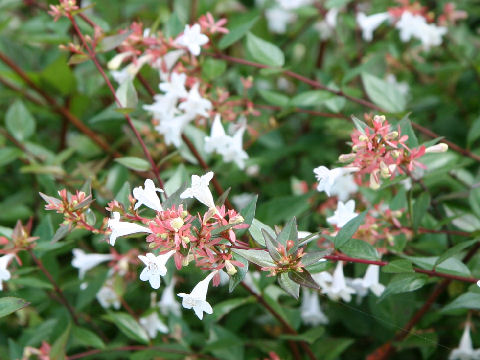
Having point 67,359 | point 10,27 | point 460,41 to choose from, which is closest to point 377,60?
point 460,41

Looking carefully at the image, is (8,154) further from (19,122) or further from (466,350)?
(466,350)

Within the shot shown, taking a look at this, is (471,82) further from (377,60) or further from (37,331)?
(37,331)

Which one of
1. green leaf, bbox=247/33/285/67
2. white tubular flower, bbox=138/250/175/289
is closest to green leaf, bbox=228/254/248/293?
white tubular flower, bbox=138/250/175/289

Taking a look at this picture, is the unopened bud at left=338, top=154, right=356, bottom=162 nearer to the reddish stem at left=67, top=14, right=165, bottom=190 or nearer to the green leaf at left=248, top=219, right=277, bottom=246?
the green leaf at left=248, top=219, right=277, bottom=246

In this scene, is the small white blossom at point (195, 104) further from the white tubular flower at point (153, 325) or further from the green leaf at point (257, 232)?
the white tubular flower at point (153, 325)

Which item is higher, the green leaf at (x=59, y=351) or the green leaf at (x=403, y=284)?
the green leaf at (x=403, y=284)

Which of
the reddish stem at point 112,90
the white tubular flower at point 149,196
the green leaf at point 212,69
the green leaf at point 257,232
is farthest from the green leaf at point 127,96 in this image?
the green leaf at point 257,232
